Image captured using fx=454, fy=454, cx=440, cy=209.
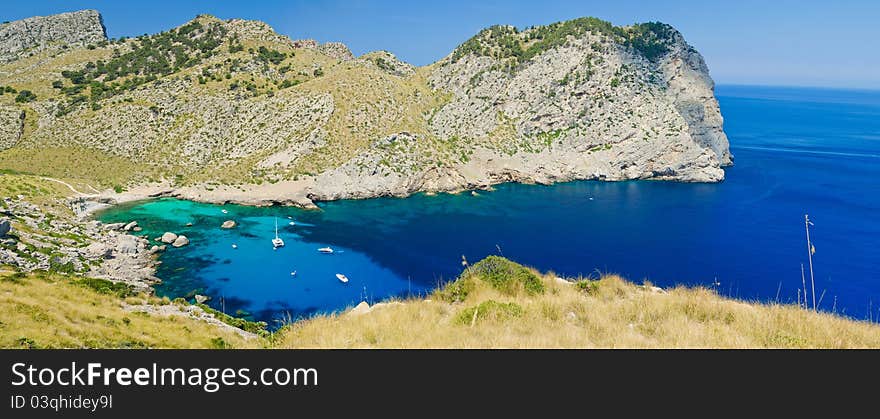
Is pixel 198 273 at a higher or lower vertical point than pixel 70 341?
lower

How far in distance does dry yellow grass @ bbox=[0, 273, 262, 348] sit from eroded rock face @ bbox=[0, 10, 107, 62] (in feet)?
479

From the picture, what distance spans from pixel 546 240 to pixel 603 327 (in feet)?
160

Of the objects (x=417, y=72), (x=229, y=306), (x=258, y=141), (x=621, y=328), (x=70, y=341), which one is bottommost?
(x=229, y=306)

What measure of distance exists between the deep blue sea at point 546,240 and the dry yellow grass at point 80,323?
12.3 m

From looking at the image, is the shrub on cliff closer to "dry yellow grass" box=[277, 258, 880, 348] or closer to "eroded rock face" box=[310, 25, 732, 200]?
"dry yellow grass" box=[277, 258, 880, 348]

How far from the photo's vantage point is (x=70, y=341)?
11969 mm

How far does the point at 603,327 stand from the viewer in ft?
34.4

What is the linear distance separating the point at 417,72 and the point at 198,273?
88.2 m

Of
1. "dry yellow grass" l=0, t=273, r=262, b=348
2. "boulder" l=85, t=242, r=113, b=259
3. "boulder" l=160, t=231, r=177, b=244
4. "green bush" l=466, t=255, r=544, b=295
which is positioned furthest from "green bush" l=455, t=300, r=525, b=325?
"boulder" l=160, t=231, r=177, b=244

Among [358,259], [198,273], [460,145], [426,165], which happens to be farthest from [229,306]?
[460,145]

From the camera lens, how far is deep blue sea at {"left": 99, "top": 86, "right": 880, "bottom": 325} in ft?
143

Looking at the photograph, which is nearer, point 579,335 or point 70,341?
point 579,335
